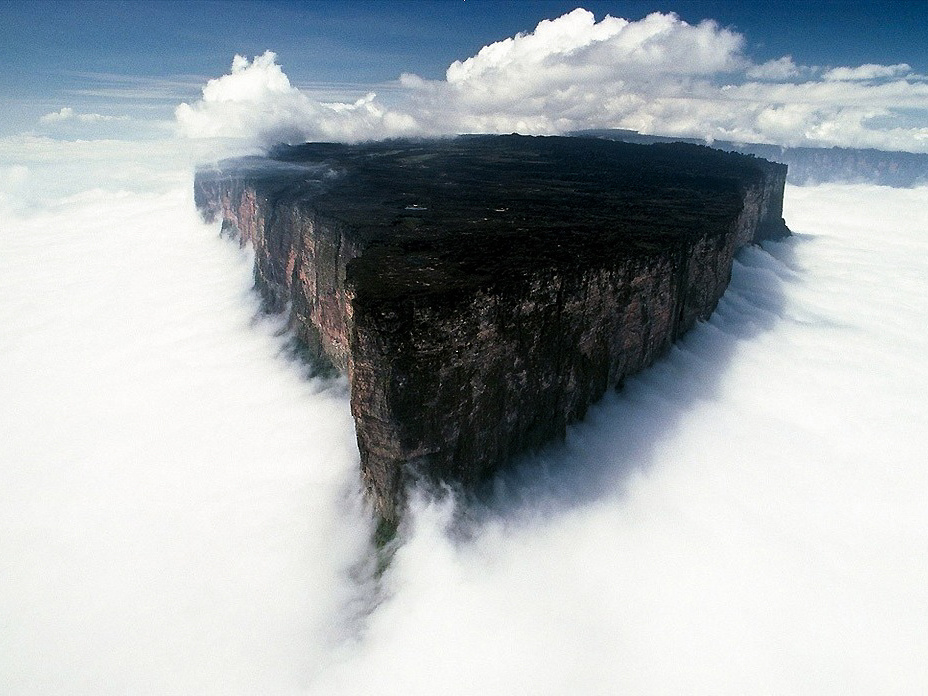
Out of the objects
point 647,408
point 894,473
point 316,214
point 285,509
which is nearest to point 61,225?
point 316,214

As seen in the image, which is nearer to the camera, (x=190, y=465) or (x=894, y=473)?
(x=894, y=473)

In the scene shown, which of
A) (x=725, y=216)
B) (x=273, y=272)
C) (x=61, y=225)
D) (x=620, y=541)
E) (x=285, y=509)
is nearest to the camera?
(x=620, y=541)

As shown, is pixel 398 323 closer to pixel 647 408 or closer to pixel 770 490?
pixel 647 408

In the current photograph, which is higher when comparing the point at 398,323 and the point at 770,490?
the point at 398,323

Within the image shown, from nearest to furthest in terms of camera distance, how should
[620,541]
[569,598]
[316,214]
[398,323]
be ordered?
1. [398,323]
2. [569,598]
3. [620,541]
4. [316,214]

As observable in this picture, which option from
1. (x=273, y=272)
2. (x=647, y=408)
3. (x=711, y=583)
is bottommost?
(x=711, y=583)

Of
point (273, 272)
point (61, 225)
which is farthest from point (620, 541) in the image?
point (61, 225)

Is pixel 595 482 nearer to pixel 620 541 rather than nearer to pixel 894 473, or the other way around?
pixel 620 541
